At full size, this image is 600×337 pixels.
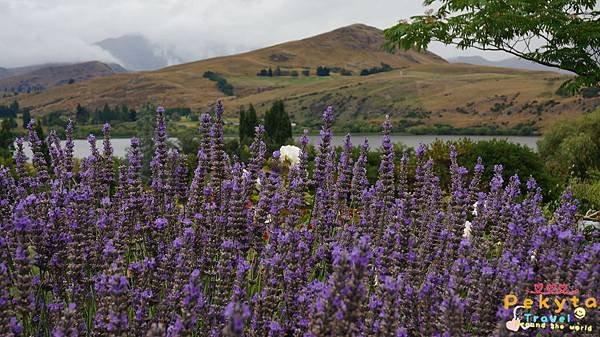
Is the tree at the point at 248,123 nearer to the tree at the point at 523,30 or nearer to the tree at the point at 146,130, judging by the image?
the tree at the point at 146,130

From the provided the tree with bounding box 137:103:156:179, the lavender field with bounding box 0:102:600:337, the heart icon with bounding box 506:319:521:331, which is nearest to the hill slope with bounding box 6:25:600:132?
the tree with bounding box 137:103:156:179

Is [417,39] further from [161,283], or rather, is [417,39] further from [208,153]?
[161,283]

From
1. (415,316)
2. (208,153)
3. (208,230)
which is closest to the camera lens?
(415,316)

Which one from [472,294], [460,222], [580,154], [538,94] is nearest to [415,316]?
[472,294]

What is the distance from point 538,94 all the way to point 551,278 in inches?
4832

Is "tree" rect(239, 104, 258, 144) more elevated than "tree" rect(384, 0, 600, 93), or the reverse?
"tree" rect(384, 0, 600, 93)

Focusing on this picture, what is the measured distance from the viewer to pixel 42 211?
3.86 metres

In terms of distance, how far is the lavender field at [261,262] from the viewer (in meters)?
2.43

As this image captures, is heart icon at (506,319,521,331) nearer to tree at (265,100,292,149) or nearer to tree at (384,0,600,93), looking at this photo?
tree at (384,0,600,93)

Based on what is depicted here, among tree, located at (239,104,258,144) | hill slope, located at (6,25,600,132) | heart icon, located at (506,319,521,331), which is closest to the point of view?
heart icon, located at (506,319,521,331)

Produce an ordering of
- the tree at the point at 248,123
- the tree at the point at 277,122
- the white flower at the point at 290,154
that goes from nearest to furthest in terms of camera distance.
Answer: the white flower at the point at 290,154, the tree at the point at 248,123, the tree at the point at 277,122

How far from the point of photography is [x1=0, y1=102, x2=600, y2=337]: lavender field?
243cm

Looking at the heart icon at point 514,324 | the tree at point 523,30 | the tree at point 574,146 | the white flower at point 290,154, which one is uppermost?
the tree at point 523,30

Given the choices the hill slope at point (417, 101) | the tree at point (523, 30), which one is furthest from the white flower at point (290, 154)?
the hill slope at point (417, 101)
